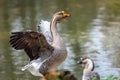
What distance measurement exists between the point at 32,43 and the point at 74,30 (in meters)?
7.89

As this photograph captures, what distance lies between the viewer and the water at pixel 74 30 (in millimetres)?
11188

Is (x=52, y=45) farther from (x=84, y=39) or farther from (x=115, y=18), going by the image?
(x=115, y=18)

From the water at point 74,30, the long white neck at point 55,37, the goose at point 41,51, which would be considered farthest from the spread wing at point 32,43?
the water at point 74,30

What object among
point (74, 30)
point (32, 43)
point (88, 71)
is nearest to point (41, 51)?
point (32, 43)

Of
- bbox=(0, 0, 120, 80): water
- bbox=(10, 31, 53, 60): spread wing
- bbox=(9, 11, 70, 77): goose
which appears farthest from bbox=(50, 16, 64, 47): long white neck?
bbox=(0, 0, 120, 80): water

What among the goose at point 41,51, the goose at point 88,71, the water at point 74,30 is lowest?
the water at point 74,30

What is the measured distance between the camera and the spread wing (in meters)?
7.59

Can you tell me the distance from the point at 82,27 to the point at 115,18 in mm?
2380

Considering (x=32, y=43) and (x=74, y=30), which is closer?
(x=32, y=43)

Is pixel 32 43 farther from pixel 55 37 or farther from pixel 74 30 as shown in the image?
pixel 74 30

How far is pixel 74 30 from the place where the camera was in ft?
51.6

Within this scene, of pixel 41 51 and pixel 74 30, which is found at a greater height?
pixel 41 51

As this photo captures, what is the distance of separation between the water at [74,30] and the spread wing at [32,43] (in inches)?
90.6

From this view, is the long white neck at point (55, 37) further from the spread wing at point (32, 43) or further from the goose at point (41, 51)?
the spread wing at point (32, 43)
